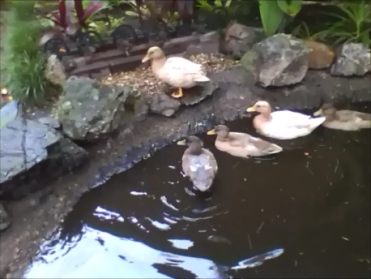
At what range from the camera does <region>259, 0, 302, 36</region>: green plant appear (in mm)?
3756

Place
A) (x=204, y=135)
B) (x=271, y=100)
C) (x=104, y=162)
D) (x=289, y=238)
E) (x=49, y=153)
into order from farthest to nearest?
1. (x=271, y=100)
2. (x=204, y=135)
3. (x=104, y=162)
4. (x=49, y=153)
5. (x=289, y=238)

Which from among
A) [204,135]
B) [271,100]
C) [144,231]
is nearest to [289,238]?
[144,231]

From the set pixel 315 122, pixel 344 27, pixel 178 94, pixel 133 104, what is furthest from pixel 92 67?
pixel 344 27

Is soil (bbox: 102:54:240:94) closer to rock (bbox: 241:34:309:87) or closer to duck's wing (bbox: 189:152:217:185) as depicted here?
rock (bbox: 241:34:309:87)

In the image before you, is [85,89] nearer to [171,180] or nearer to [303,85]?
[171,180]

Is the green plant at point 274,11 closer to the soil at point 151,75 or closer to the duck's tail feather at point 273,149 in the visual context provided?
the soil at point 151,75

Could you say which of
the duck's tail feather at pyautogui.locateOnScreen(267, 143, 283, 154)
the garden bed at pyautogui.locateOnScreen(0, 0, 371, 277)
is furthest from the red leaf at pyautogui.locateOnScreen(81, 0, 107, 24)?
the duck's tail feather at pyautogui.locateOnScreen(267, 143, 283, 154)

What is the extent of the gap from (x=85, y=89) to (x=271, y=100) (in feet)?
4.38

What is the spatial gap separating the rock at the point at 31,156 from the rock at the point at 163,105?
2.11ft

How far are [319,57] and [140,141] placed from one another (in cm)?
162

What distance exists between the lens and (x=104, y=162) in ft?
9.57

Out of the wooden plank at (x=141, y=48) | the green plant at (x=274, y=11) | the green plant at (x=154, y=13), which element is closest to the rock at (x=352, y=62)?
the green plant at (x=274, y=11)

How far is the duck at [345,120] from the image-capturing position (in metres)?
3.27

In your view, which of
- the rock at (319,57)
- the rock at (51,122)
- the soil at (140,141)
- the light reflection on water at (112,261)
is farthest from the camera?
the rock at (319,57)
